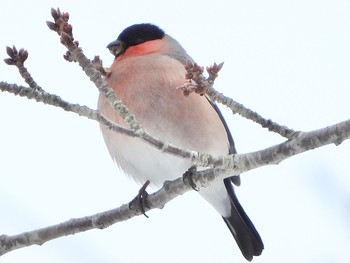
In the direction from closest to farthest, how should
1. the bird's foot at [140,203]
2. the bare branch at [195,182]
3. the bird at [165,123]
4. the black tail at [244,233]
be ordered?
1. the bare branch at [195,182]
2. the bird's foot at [140,203]
3. the bird at [165,123]
4. the black tail at [244,233]

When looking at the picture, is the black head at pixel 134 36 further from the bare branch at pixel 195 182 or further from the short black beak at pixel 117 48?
the bare branch at pixel 195 182

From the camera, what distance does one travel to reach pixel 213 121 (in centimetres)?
416

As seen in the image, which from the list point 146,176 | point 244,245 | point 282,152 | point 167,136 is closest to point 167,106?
point 167,136

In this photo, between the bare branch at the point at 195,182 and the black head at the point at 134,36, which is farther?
the black head at the point at 134,36

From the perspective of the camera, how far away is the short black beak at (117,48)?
15.6 ft

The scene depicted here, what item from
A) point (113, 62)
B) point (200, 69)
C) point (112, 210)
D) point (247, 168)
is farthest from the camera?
point (113, 62)

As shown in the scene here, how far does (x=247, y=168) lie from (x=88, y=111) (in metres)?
0.68

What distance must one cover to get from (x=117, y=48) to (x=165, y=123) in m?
1.00

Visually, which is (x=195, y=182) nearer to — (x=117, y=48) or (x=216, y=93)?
(x=216, y=93)

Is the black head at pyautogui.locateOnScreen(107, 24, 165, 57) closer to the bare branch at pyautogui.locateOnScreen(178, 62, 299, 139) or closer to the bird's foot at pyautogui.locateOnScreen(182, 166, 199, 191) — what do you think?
the bird's foot at pyautogui.locateOnScreen(182, 166, 199, 191)

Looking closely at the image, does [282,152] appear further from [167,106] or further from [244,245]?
[244,245]

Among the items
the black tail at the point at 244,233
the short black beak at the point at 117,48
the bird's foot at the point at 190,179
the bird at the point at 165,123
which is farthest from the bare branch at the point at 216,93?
the short black beak at the point at 117,48

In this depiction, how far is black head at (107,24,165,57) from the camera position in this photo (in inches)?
188

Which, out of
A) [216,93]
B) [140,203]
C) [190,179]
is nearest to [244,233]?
[140,203]
